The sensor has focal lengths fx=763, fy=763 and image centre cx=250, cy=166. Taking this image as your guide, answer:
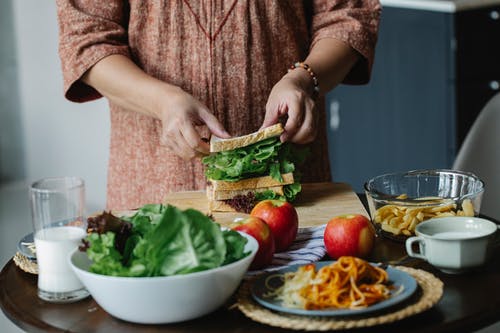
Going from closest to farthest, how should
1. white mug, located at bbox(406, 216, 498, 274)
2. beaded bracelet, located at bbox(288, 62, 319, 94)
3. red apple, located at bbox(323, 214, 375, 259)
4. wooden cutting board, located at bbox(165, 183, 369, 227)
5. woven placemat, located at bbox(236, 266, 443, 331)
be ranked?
woven placemat, located at bbox(236, 266, 443, 331), white mug, located at bbox(406, 216, 498, 274), red apple, located at bbox(323, 214, 375, 259), wooden cutting board, located at bbox(165, 183, 369, 227), beaded bracelet, located at bbox(288, 62, 319, 94)

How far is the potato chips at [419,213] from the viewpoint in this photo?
1.40 meters

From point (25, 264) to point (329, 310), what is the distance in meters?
0.61

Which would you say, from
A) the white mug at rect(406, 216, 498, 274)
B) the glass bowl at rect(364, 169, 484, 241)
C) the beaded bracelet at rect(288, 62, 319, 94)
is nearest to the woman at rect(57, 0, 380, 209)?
the beaded bracelet at rect(288, 62, 319, 94)

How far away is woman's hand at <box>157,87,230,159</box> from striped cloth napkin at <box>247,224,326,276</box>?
0.35 metres

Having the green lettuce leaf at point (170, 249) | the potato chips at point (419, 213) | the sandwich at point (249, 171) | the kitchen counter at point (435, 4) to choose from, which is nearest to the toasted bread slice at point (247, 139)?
the sandwich at point (249, 171)

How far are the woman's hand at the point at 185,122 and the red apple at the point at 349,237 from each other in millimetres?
456

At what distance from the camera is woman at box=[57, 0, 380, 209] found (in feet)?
6.25

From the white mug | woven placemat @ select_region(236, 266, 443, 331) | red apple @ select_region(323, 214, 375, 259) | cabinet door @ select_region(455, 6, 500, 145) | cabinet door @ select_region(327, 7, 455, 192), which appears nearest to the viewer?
woven placemat @ select_region(236, 266, 443, 331)

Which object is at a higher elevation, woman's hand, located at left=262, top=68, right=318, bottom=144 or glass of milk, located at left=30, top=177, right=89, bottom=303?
woman's hand, located at left=262, top=68, right=318, bottom=144

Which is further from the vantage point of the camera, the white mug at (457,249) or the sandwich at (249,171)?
the sandwich at (249,171)

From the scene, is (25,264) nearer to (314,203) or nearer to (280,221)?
(280,221)

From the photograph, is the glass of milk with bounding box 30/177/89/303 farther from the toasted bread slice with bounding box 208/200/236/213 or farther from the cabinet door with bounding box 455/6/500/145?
the cabinet door with bounding box 455/6/500/145

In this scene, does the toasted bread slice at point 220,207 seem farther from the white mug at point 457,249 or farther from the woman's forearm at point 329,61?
the white mug at point 457,249

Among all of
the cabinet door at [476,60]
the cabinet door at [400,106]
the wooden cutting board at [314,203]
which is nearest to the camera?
the wooden cutting board at [314,203]
